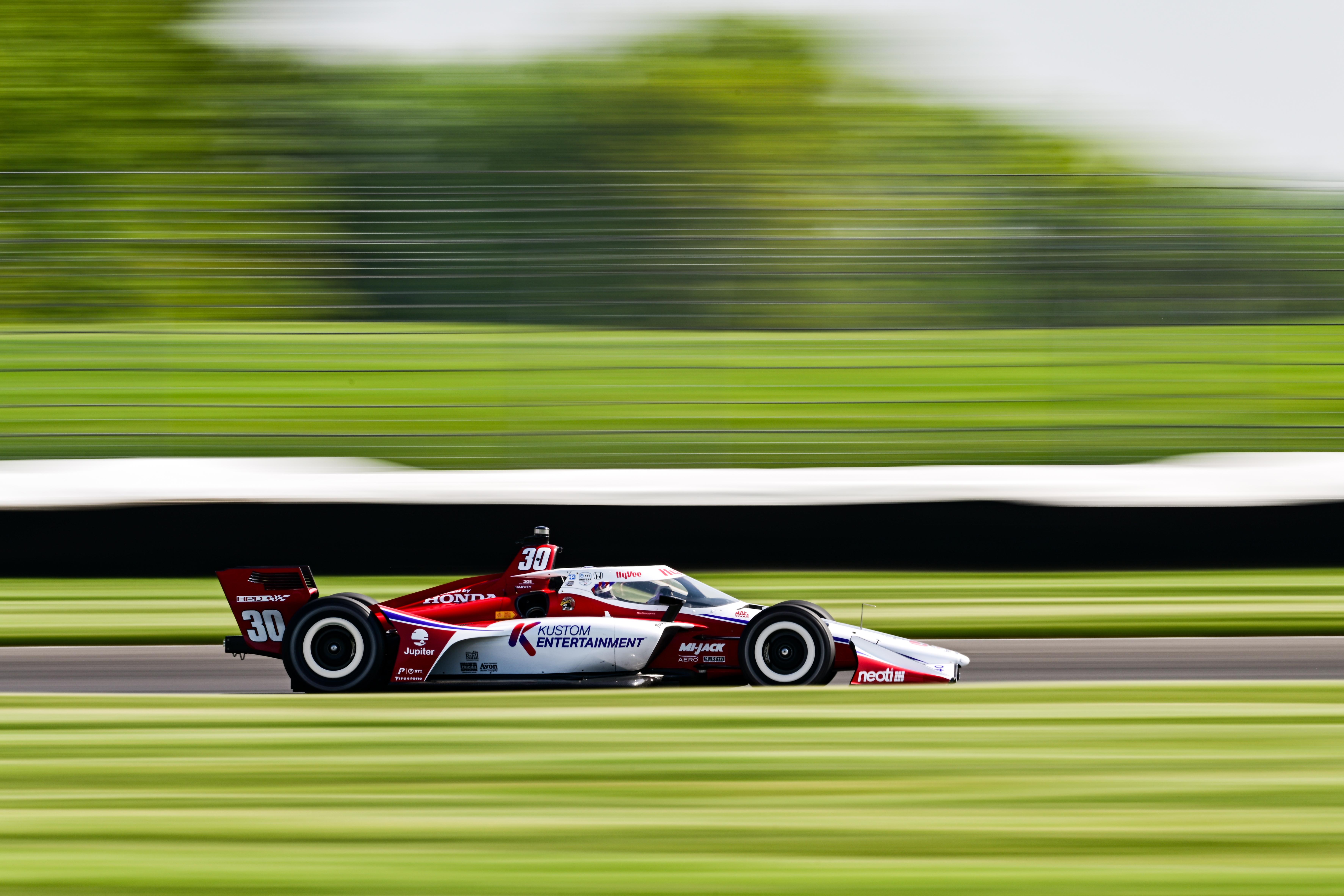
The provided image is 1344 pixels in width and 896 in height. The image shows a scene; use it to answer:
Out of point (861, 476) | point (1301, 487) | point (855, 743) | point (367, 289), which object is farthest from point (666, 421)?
point (855, 743)

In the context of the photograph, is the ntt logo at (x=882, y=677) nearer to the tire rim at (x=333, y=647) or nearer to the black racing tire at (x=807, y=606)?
the black racing tire at (x=807, y=606)

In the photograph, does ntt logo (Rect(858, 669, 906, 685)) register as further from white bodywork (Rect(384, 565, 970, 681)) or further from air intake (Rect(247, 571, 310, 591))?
air intake (Rect(247, 571, 310, 591))

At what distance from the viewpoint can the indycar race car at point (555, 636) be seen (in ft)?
21.1

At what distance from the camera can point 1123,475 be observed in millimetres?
10617

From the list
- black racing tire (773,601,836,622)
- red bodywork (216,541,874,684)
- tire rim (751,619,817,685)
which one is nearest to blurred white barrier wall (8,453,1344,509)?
red bodywork (216,541,874,684)

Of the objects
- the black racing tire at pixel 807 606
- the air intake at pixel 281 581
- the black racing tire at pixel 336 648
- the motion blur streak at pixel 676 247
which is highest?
the motion blur streak at pixel 676 247

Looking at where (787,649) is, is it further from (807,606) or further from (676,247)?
(676,247)

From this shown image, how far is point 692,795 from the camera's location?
4.40m

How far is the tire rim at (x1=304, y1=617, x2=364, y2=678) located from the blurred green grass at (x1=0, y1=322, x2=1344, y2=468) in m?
4.35

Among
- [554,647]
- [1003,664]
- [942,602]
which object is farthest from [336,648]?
[942,602]

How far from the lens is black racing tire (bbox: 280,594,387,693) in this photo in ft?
21.9

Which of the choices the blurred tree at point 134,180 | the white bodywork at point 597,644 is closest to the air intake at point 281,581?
the white bodywork at point 597,644

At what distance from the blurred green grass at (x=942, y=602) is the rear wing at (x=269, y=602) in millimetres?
1849

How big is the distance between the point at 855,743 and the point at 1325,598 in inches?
207
